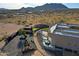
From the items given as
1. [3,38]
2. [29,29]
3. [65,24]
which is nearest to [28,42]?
[29,29]

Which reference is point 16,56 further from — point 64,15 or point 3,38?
point 64,15

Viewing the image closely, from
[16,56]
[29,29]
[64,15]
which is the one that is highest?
[64,15]

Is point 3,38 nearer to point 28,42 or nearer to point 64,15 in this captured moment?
point 28,42

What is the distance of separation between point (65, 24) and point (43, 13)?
27 cm

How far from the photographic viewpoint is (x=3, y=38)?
1920mm

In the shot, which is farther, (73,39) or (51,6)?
(51,6)

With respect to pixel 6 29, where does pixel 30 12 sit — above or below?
above

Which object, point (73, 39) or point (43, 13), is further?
point (43, 13)

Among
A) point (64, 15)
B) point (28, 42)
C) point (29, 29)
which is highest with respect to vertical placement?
point (64, 15)

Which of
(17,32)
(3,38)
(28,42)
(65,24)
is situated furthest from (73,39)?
(3,38)

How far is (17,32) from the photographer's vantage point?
1935mm

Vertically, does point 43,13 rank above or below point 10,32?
above

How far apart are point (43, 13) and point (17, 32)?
35 centimetres

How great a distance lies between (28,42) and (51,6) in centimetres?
46
